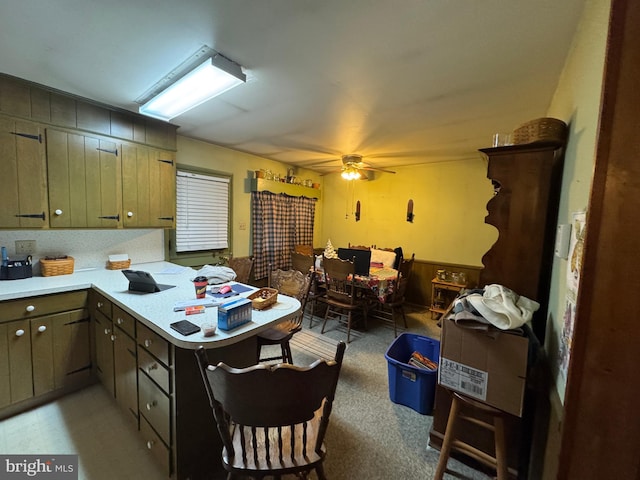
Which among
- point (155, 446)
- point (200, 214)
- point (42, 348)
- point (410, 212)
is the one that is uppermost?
point (410, 212)

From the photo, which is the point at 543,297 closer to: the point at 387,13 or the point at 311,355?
the point at 387,13

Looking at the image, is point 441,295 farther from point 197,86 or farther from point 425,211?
point 197,86

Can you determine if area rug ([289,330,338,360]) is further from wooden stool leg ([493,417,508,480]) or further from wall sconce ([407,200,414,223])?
wall sconce ([407,200,414,223])

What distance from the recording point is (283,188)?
4.43 m

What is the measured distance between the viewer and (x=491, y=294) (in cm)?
137

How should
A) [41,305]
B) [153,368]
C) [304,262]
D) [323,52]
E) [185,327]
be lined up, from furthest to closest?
[304,262], [41,305], [323,52], [153,368], [185,327]

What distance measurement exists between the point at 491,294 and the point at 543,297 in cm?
48

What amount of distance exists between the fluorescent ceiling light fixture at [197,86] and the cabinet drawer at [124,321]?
5.18ft

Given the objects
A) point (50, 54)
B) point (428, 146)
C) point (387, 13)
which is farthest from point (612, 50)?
point (428, 146)

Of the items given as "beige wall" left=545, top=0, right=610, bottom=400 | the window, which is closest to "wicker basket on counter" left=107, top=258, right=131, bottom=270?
the window

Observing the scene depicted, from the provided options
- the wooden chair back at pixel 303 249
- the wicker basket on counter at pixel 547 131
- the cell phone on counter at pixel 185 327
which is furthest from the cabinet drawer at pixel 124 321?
the wooden chair back at pixel 303 249

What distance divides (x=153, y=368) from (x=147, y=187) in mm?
1939

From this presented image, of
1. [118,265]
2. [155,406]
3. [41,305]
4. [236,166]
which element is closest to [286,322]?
[155,406]

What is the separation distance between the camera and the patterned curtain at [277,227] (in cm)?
408
